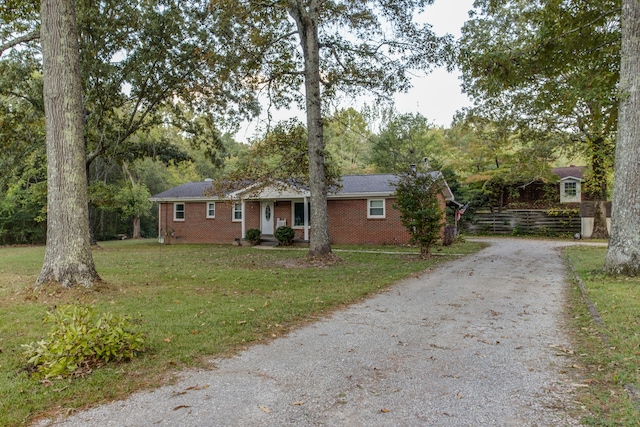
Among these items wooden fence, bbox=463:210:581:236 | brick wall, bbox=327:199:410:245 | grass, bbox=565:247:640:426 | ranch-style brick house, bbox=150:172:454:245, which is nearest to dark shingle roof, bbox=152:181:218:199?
ranch-style brick house, bbox=150:172:454:245

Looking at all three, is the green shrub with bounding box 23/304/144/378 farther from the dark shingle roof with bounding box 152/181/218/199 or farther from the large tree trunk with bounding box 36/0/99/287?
the dark shingle roof with bounding box 152/181/218/199

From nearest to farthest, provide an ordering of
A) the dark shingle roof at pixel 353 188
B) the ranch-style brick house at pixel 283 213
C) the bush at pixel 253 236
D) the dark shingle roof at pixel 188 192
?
the dark shingle roof at pixel 353 188
the ranch-style brick house at pixel 283 213
the bush at pixel 253 236
the dark shingle roof at pixel 188 192

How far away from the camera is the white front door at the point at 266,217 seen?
2136 cm

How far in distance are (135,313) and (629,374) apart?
226 inches

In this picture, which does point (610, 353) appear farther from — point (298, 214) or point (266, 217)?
point (266, 217)

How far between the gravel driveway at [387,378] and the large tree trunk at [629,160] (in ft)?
12.5

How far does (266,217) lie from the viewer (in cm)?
2153

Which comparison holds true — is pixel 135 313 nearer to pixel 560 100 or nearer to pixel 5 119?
pixel 560 100

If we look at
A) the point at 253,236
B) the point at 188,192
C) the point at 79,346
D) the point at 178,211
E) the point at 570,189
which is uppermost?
the point at 570,189

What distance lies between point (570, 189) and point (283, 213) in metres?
22.2

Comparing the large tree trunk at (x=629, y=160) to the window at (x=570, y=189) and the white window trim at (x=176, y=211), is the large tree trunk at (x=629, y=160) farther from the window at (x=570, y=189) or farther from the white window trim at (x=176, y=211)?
the window at (x=570, y=189)

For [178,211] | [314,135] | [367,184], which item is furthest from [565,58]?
[178,211]

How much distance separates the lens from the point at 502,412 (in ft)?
9.80

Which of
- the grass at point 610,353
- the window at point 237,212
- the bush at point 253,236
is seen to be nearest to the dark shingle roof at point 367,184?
the bush at point 253,236
